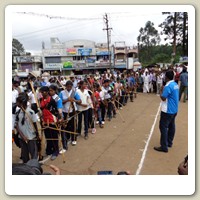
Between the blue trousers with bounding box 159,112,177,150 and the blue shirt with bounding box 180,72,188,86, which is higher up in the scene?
the blue shirt with bounding box 180,72,188,86

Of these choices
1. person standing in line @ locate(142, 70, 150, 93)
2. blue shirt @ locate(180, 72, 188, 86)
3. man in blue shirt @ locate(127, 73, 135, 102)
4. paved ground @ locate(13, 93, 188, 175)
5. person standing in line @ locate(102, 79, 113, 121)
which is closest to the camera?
paved ground @ locate(13, 93, 188, 175)

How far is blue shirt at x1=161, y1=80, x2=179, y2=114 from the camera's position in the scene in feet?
14.1

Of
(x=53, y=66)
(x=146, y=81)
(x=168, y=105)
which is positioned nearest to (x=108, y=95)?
(x=168, y=105)

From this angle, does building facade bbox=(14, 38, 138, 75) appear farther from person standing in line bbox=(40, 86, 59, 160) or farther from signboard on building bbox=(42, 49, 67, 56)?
person standing in line bbox=(40, 86, 59, 160)

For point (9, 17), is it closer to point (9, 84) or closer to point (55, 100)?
point (9, 84)

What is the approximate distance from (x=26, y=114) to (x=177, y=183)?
8.23ft

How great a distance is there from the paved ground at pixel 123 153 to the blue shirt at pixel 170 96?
0.92m

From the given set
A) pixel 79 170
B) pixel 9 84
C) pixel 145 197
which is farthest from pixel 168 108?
pixel 9 84

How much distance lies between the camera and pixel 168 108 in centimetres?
436

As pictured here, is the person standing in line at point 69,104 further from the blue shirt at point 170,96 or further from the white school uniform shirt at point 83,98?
the blue shirt at point 170,96

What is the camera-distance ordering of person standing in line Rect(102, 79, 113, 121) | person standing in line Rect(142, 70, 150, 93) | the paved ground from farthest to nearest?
1. person standing in line Rect(142, 70, 150, 93)
2. person standing in line Rect(102, 79, 113, 121)
3. the paved ground

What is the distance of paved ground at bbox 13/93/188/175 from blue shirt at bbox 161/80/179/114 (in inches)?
36.2

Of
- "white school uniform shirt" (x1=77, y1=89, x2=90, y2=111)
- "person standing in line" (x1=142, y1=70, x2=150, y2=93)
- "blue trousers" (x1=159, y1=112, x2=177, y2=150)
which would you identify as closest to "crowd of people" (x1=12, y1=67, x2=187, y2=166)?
"white school uniform shirt" (x1=77, y1=89, x2=90, y2=111)

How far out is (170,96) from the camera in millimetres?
4344
